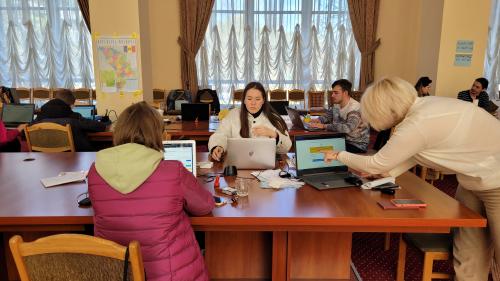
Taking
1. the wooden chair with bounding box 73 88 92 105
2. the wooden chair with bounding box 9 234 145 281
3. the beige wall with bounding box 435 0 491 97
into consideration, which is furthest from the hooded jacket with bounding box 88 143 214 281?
the wooden chair with bounding box 73 88 92 105

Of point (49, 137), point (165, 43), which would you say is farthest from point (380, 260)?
point (165, 43)

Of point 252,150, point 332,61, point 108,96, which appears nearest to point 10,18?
point 108,96

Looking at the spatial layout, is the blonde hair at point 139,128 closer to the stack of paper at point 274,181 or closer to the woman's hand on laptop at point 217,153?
the stack of paper at point 274,181

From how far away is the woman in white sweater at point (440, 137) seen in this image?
1.80 m

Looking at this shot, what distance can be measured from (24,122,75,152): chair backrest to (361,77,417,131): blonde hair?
274 cm

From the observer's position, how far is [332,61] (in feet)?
25.3

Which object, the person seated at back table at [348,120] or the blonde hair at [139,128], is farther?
the person seated at back table at [348,120]

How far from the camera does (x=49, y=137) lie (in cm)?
357

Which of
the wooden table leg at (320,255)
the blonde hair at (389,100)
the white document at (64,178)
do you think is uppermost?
the blonde hair at (389,100)

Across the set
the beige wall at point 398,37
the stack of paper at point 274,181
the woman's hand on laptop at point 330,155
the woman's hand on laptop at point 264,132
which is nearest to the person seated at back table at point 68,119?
the woman's hand on laptop at point 264,132

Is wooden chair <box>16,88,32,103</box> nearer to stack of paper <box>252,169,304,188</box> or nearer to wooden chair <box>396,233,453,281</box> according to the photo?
stack of paper <box>252,169,304,188</box>

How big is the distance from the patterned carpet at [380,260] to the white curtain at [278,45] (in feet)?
16.4

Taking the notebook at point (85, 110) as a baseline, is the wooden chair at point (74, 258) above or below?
below

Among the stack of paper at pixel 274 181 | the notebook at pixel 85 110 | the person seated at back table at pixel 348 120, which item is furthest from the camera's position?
the notebook at pixel 85 110
